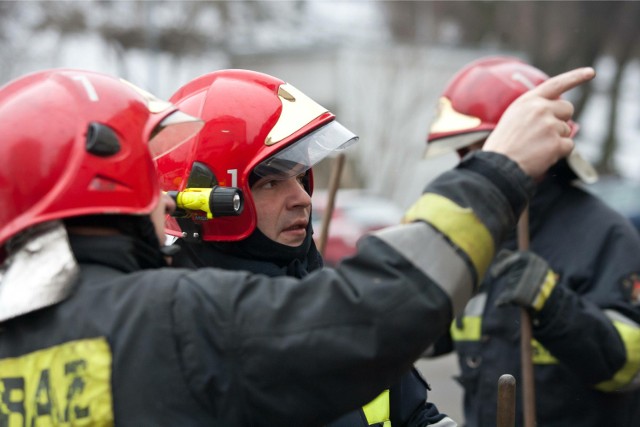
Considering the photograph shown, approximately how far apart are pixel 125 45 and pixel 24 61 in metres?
2.20

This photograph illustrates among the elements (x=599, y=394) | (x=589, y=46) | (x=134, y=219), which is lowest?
(x=589, y=46)

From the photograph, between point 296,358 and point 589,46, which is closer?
point 296,358

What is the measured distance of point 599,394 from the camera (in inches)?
135

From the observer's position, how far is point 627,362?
11.0 ft

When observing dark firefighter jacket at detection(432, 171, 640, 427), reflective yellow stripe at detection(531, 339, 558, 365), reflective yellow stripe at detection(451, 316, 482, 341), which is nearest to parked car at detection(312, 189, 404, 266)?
reflective yellow stripe at detection(451, 316, 482, 341)

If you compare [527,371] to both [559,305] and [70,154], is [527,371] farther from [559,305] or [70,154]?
[70,154]

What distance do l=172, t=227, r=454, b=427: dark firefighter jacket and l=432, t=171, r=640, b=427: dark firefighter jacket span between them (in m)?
0.84

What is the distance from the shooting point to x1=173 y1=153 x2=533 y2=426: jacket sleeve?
166cm

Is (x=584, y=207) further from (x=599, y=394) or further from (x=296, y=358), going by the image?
(x=296, y=358)

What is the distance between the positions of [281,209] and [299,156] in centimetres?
16

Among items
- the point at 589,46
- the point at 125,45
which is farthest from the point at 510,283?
the point at 589,46

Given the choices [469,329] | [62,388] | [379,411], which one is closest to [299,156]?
[379,411]

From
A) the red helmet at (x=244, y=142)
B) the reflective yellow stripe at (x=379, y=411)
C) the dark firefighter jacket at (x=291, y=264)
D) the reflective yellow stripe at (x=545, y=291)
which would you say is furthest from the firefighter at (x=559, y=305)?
the red helmet at (x=244, y=142)

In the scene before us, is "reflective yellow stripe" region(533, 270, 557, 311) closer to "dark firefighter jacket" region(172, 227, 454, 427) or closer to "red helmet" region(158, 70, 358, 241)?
"dark firefighter jacket" region(172, 227, 454, 427)
